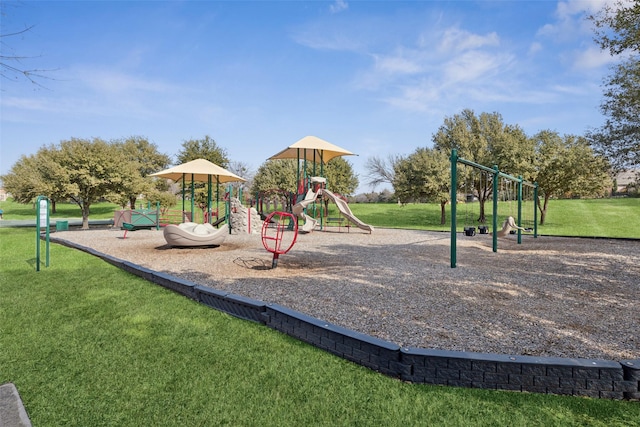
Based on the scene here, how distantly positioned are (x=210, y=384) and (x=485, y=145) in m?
32.0

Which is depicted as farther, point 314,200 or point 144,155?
point 144,155

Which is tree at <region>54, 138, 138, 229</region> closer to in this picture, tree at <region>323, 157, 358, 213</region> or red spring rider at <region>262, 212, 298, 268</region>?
red spring rider at <region>262, 212, 298, 268</region>

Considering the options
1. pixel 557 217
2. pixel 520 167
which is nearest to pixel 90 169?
pixel 520 167

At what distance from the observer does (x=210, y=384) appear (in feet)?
9.50

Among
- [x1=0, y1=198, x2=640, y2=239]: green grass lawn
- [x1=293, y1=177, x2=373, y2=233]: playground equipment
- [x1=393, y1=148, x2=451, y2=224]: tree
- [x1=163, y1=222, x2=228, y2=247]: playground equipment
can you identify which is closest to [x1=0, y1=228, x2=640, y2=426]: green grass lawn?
[x1=163, y1=222, x2=228, y2=247]: playground equipment

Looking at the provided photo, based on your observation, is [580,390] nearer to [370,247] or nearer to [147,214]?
[370,247]

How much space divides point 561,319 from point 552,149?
23.3m

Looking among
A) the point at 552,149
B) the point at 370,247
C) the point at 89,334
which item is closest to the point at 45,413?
the point at 89,334

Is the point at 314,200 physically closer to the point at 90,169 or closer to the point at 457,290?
the point at 457,290

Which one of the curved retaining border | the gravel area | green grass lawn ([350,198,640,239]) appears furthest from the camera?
green grass lawn ([350,198,640,239])

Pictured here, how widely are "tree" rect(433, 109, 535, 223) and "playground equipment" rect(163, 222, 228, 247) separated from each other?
40.5 feet

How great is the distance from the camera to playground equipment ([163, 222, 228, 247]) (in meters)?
10.4

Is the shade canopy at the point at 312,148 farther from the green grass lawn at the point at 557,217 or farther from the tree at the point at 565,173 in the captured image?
the tree at the point at 565,173

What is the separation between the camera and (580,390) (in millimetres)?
2707
